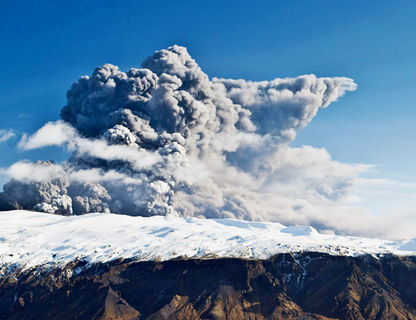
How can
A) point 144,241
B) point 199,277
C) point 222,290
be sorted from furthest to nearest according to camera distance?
1. point 144,241
2. point 199,277
3. point 222,290

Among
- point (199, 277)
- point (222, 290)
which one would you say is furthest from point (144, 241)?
point (222, 290)

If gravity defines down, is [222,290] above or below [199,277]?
below

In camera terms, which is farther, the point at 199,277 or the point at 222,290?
the point at 199,277

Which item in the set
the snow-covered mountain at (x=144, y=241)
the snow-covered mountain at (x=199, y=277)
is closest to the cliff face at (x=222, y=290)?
the snow-covered mountain at (x=199, y=277)

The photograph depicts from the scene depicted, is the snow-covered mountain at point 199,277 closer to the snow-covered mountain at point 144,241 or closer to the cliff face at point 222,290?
the cliff face at point 222,290

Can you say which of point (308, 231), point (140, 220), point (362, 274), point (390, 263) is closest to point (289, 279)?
point (362, 274)

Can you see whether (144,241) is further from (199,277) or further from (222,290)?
(222,290)
